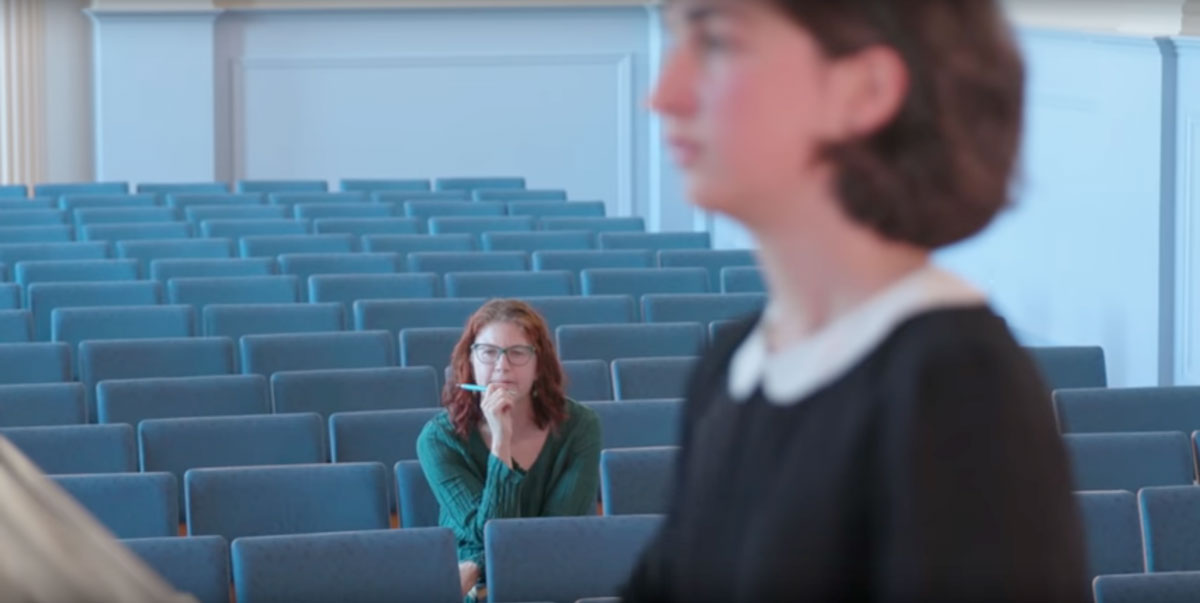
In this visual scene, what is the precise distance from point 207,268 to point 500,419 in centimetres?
389

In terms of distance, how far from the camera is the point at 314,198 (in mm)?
10656

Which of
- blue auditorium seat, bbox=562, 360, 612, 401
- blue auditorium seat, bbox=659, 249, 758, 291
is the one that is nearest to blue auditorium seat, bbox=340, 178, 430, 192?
blue auditorium seat, bbox=659, 249, 758, 291

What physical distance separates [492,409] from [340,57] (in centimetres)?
1005

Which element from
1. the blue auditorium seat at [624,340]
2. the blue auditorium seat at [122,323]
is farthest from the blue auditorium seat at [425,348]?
the blue auditorium seat at [122,323]

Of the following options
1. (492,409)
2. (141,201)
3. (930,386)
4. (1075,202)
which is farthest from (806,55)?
(141,201)

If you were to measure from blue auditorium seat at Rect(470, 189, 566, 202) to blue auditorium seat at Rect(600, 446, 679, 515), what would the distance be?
21.2ft

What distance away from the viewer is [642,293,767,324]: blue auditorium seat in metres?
7.04

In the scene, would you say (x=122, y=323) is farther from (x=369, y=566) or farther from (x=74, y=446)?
(x=369, y=566)

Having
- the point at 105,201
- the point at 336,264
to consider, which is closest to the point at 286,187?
the point at 105,201

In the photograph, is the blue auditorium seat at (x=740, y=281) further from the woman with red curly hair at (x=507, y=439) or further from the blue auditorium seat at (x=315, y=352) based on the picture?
the woman with red curly hair at (x=507, y=439)

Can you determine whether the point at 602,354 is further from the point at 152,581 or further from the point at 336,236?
the point at 152,581

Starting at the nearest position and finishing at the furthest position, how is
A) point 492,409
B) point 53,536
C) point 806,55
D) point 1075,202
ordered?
point 53,536 → point 806,55 → point 492,409 → point 1075,202

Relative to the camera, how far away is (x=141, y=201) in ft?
33.9

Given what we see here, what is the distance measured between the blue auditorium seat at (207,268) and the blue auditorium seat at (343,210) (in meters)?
1.94
